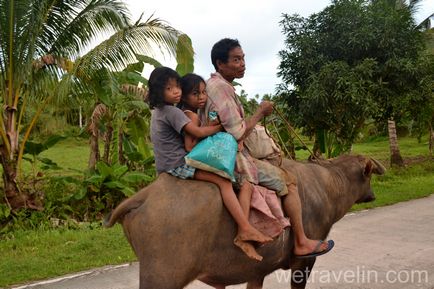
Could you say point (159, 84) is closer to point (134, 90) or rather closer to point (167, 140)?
point (167, 140)

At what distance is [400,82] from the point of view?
9.22 m

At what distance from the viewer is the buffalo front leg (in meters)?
3.53

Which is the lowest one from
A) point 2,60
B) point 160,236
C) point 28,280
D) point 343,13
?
point 28,280

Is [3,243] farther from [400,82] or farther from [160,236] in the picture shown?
[400,82]

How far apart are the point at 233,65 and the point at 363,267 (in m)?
Answer: 3.18

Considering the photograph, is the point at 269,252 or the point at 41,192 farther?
the point at 41,192

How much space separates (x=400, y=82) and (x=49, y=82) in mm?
6646

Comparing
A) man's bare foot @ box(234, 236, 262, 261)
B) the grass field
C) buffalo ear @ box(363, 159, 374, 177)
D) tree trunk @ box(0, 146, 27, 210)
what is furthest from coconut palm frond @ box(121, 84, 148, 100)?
man's bare foot @ box(234, 236, 262, 261)

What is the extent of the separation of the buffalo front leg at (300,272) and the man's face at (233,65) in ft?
4.91

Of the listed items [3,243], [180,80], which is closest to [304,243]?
[180,80]

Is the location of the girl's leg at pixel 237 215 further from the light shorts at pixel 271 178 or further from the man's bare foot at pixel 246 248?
the light shorts at pixel 271 178

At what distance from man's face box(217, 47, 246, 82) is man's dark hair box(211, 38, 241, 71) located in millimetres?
23

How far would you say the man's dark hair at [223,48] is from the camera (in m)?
3.00

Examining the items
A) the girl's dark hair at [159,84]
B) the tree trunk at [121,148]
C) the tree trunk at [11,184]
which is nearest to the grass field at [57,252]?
the tree trunk at [11,184]
